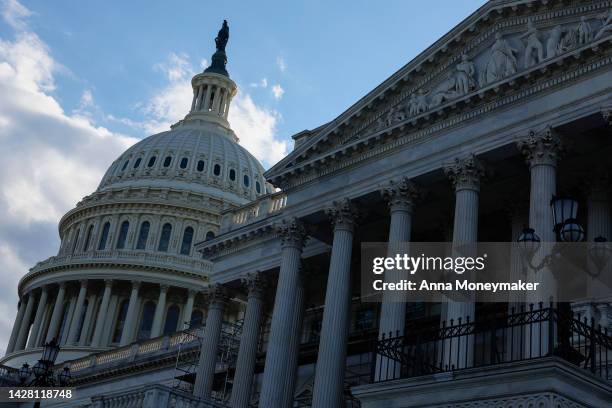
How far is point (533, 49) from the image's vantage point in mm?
30016

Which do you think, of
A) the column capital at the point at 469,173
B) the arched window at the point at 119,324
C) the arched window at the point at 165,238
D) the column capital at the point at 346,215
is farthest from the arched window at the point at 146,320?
the column capital at the point at 469,173

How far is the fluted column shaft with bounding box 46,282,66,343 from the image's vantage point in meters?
94.9

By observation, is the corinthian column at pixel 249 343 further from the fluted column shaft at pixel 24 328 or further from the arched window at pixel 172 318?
the fluted column shaft at pixel 24 328

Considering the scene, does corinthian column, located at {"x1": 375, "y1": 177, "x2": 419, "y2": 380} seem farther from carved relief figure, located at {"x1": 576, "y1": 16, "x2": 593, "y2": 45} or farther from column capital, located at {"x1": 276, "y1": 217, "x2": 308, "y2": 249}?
carved relief figure, located at {"x1": 576, "y1": 16, "x2": 593, "y2": 45}

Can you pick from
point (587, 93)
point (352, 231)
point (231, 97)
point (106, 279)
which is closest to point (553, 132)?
point (587, 93)

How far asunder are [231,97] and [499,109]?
9873cm

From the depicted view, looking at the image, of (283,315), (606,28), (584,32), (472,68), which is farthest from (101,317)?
(606,28)

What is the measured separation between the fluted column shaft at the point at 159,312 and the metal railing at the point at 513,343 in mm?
63800

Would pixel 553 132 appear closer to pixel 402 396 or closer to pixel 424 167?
pixel 424 167

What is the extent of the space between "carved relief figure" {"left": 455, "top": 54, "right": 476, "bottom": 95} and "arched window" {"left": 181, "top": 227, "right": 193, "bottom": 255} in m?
69.9

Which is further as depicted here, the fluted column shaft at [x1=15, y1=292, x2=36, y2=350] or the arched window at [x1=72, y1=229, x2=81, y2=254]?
the arched window at [x1=72, y1=229, x2=81, y2=254]

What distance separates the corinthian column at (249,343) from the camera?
124 feet

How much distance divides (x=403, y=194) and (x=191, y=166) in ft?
252

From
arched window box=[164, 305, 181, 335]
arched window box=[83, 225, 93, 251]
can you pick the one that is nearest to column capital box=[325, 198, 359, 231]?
arched window box=[164, 305, 181, 335]
